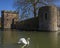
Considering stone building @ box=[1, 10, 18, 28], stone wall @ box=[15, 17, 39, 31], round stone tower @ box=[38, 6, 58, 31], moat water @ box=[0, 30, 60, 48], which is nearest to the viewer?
moat water @ box=[0, 30, 60, 48]

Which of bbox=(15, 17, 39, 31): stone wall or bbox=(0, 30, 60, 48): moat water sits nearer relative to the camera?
bbox=(0, 30, 60, 48): moat water

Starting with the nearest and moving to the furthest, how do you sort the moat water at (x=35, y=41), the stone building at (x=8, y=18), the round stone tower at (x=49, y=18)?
1. the moat water at (x=35, y=41)
2. the round stone tower at (x=49, y=18)
3. the stone building at (x=8, y=18)

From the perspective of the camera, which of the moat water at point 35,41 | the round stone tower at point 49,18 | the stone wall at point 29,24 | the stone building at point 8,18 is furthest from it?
the stone building at point 8,18

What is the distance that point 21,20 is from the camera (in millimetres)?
38719

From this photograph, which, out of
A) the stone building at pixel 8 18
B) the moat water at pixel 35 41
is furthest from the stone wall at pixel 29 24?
the moat water at pixel 35 41

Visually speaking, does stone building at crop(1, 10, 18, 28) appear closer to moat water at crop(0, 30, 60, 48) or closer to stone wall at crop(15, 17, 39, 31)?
stone wall at crop(15, 17, 39, 31)

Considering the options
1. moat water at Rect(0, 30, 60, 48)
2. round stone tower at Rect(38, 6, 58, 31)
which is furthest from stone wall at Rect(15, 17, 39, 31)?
moat water at Rect(0, 30, 60, 48)

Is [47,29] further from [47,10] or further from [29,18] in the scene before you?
[29,18]

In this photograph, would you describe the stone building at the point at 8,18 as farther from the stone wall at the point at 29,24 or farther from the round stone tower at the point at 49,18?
the round stone tower at the point at 49,18

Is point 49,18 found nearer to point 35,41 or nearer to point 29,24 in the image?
point 29,24

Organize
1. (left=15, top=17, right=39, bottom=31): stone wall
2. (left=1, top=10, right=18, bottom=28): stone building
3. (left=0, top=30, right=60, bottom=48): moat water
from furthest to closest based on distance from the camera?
1. (left=1, top=10, right=18, bottom=28): stone building
2. (left=15, top=17, right=39, bottom=31): stone wall
3. (left=0, top=30, right=60, bottom=48): moat water

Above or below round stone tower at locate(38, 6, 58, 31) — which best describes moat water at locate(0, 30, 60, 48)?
below

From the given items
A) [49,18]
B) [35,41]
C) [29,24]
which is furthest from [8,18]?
[35,41]

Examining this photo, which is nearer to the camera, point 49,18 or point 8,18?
point 49,18
